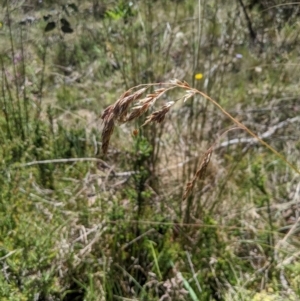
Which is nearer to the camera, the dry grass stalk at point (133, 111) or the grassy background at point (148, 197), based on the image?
the dry grass stalk at point (133, 111)

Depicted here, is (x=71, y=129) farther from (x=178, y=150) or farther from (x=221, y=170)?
(x=221, y=170)

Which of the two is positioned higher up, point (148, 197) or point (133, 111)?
point (133, 111)

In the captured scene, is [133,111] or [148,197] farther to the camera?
[148,197]

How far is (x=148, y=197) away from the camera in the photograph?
1.67m

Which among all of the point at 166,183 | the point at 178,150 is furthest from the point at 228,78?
the point at 166,183

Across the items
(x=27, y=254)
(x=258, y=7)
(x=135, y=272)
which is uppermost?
(x=258, y=7)

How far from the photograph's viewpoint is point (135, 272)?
5.05 feet

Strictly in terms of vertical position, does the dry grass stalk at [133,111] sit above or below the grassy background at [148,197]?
above

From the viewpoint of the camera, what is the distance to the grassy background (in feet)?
4.79

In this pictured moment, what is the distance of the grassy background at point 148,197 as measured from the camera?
146cm

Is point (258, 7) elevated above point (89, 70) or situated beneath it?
elevated above

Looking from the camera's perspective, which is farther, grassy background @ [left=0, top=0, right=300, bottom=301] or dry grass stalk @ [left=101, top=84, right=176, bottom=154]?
grassy background @ [left=0, top=0, right=300, bottom=301]

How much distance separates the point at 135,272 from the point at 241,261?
0.35m

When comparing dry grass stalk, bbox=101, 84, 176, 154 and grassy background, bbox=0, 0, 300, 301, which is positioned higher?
dry grass stalk, bbox=101, 84, 176, 154
